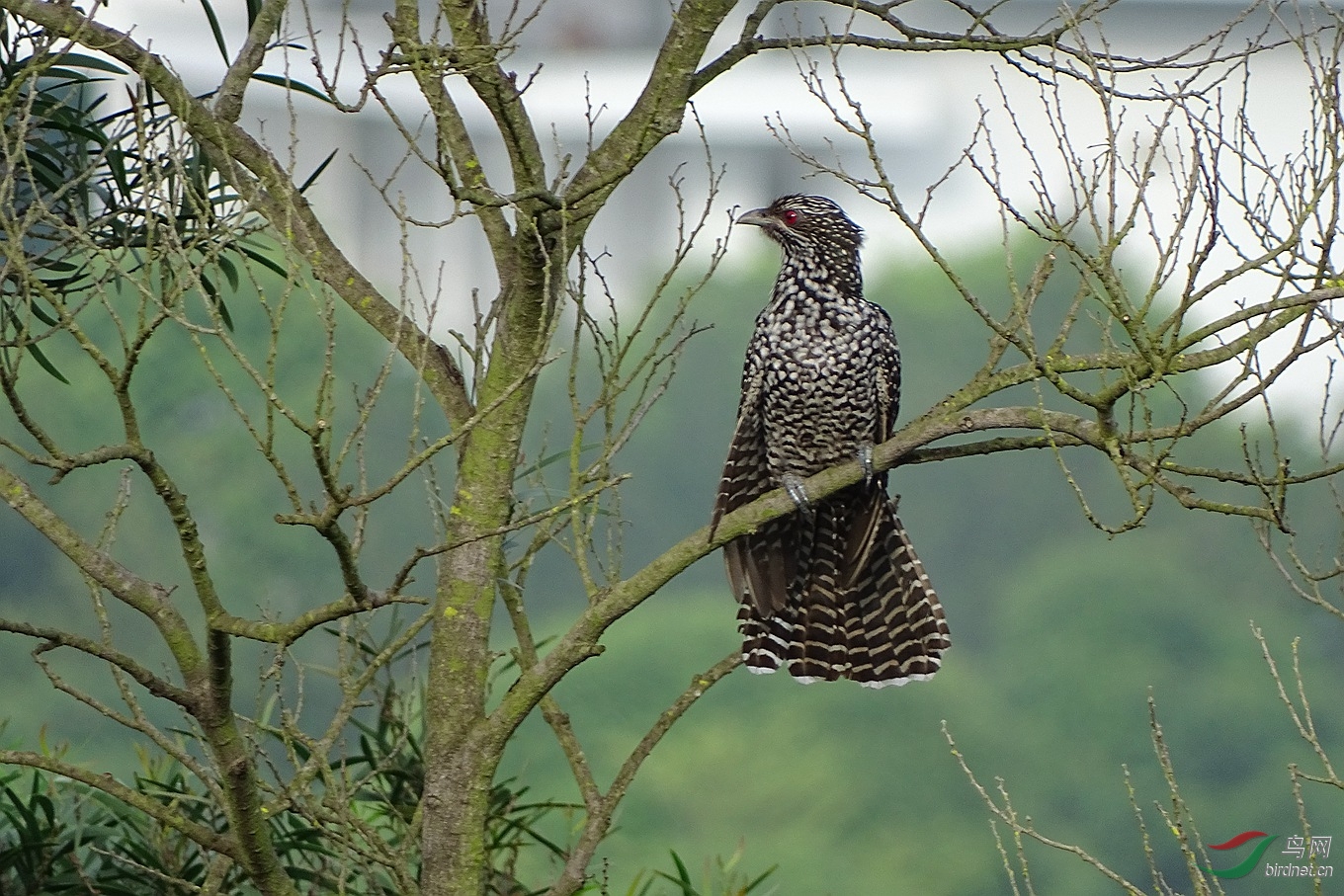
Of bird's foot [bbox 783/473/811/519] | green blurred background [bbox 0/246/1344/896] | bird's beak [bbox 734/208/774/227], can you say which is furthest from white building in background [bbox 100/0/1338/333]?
bird's foot [bbox 783/473/811/519]

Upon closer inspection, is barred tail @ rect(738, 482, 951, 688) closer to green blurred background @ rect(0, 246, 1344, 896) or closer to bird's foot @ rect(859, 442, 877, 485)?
bird's foot @ rect(859, 442, 877, 485)

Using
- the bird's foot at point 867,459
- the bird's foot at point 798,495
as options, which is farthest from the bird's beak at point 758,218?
the bird's foot at point 798,495

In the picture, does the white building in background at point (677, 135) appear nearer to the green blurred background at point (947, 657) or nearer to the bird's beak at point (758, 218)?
the green blurred background at point (947, 657)

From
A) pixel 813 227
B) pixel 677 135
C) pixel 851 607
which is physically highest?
pixel 677 135

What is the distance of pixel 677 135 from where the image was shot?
26.6 ft

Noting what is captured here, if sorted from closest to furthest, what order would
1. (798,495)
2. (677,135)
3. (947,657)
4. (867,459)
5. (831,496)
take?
(798,495)
(867,459)
(831,496)
(947,657)
(677,135)

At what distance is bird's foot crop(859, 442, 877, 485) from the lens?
7.44 ft

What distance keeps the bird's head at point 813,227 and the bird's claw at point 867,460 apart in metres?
0.43

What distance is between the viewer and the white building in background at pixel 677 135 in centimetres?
809

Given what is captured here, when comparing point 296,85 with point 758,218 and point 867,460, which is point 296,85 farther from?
point 867,460

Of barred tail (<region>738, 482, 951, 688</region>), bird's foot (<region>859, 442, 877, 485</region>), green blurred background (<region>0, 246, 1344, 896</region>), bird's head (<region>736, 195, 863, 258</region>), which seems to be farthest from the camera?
green blurred background (<region>0, 246, 1344, 896</region>)

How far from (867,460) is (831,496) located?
309 millimetres

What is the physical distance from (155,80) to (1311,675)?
26.7 feet

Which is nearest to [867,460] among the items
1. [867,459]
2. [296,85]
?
[867,459]
